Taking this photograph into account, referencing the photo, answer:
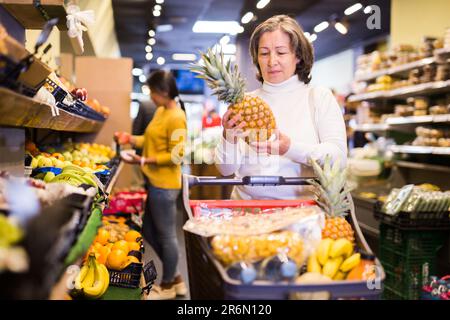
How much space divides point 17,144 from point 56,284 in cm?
128

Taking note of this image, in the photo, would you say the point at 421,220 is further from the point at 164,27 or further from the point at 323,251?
the point at 164,27

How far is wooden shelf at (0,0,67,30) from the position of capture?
2.31 meters

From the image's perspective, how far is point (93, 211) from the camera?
180cm

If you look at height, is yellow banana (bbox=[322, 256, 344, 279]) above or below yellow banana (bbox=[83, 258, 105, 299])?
above

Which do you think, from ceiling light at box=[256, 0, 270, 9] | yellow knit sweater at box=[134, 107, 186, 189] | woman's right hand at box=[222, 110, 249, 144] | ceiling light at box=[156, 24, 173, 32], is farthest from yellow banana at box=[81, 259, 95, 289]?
ceiling light at box=[156, 24, 173, 32]

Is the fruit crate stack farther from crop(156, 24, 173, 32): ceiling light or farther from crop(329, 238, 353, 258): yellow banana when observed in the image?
crop(156, 24, 173, 32): ceiling light

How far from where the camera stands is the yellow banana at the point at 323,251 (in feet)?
5.35

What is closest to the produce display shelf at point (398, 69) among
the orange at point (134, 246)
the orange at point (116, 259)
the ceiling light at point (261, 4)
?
the ceiling light at point (261, 4)

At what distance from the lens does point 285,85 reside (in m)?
2.43

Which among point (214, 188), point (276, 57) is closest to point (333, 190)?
point (276, 57)

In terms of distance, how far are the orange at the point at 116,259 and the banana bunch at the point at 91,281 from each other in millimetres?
278

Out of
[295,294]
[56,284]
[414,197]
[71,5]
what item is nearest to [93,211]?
[56,284]

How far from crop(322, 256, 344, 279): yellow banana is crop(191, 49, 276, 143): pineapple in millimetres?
676
